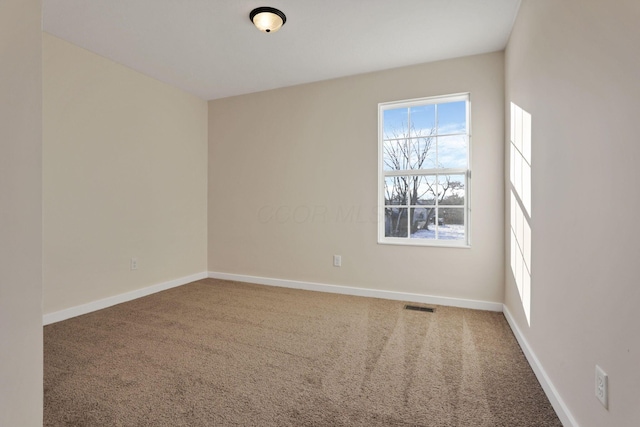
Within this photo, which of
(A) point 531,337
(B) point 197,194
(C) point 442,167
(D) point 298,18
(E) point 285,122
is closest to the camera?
(A) point 531,337

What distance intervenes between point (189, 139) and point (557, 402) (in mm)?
4431

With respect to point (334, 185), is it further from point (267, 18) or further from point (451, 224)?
point (267, 18)

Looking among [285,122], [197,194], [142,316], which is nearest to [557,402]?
[142,316]

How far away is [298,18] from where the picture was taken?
8.29 ft

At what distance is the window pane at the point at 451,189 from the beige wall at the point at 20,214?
3248 mm

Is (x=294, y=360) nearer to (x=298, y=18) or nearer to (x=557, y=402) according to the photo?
(x=557, y=402)

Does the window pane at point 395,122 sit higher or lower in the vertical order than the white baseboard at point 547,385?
higher

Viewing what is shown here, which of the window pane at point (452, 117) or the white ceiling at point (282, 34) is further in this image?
the window pane at point (452, 117)

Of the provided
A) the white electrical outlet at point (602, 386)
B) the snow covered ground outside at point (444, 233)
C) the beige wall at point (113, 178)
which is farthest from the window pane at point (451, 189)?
the beige wall at point (113, 178)

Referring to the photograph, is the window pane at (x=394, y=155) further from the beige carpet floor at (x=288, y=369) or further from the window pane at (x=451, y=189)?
the beige carpet floor at (x=288, y=369)

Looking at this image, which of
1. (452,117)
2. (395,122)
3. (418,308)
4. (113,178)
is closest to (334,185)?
(395,122)

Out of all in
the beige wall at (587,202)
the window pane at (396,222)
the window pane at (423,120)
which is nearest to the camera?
the beige wall at (587,202)

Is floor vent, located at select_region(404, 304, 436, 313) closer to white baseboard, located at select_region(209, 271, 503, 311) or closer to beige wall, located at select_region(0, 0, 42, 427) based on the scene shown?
white baseboard, located at select_region(209, 271, 503, 311)

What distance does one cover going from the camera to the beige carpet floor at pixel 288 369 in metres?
1.56
